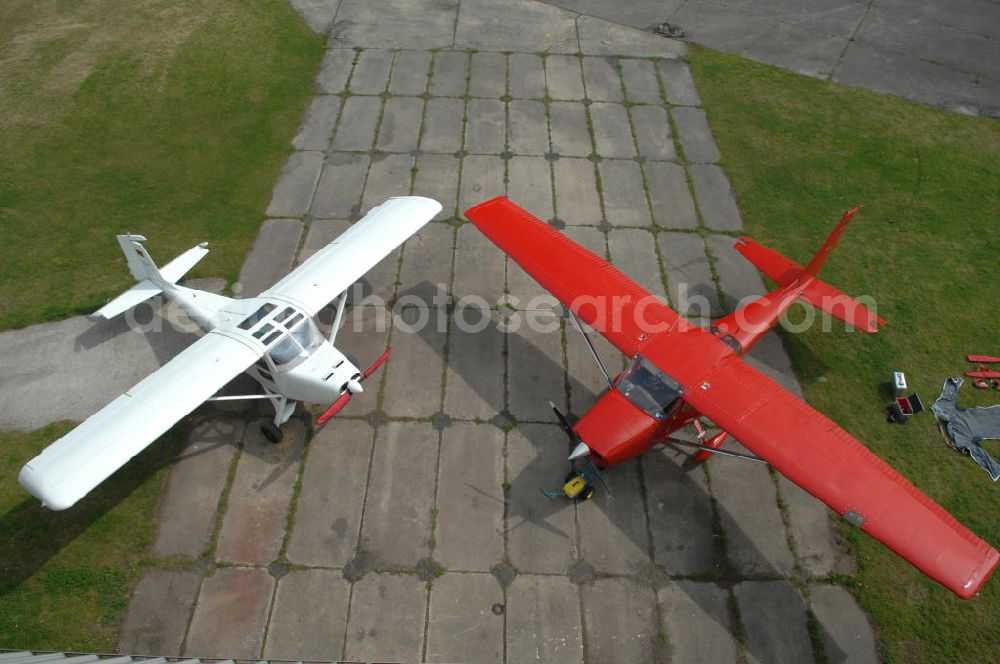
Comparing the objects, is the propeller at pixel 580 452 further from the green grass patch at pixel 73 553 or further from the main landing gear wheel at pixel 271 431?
the green grass patch at pixel 73 553

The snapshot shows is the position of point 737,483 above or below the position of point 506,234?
below

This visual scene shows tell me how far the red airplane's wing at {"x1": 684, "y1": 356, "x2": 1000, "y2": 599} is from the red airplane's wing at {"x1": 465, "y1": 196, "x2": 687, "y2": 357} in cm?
163

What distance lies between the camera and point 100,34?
22.2 m

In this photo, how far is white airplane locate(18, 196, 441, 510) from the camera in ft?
29.5

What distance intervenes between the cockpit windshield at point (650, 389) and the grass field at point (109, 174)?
977 centimetres

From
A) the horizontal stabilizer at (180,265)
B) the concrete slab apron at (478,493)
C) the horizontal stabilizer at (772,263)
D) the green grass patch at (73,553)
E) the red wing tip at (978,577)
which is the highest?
the red wing tip at (978,577)

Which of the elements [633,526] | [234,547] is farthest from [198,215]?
[633,526]

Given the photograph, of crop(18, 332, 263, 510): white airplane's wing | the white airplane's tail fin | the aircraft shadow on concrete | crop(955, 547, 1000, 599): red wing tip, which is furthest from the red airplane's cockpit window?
crop(955, 547, 1000, 599): red wing tip

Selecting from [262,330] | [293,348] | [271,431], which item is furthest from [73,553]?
[293,348]

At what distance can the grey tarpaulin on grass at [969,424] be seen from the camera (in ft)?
40.8

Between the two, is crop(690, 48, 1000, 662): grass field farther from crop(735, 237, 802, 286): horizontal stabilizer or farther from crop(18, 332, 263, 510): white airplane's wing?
crop(18, 332, 263, 510): white airplane's wing

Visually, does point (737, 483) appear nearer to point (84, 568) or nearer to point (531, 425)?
point (531, 425)

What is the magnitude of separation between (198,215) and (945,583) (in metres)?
18.8

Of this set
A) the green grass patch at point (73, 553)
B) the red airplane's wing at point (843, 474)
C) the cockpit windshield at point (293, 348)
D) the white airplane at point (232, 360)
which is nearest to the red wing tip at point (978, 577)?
the red airplane's wing at point (843, 474)
